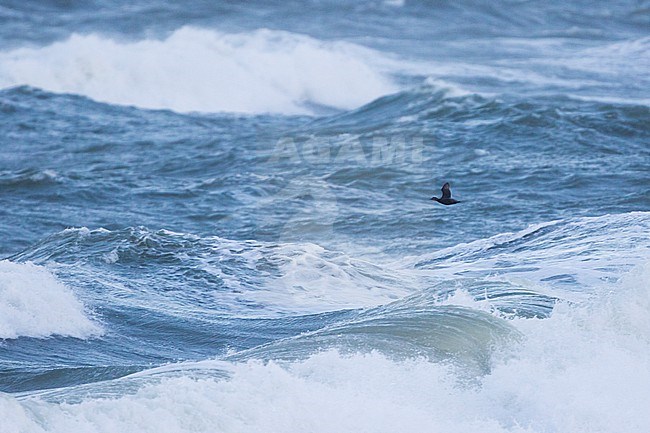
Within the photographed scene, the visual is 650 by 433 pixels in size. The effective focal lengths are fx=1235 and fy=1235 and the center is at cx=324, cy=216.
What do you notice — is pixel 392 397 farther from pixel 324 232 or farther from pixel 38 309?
pixel 324 232

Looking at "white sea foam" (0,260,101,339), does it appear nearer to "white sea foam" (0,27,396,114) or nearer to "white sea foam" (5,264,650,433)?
"white sea foam" (5,264,650,433)

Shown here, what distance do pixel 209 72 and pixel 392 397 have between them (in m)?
Answer: 19.3

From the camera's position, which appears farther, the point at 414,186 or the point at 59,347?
the point at 414,186

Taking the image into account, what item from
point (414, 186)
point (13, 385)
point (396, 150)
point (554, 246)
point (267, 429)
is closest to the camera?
point (267, 429)

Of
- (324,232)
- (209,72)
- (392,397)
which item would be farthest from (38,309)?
(209,72)

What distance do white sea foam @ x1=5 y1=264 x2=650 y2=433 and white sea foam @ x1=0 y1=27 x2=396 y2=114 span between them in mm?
14365

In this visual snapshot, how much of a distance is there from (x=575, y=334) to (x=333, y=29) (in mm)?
22970

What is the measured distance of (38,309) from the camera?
29.4 ft

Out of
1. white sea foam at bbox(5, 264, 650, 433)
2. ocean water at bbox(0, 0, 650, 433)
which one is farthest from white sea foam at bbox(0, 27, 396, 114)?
white sea foam at bbox(5, 264, 650, 433)

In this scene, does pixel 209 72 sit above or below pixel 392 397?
above

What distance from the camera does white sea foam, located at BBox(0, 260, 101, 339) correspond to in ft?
28.5

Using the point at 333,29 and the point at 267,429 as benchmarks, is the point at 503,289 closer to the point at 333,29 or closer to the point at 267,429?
the point at 267,429

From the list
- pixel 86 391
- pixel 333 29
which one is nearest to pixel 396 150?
pixel 86 391

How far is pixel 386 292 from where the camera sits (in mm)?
10016
